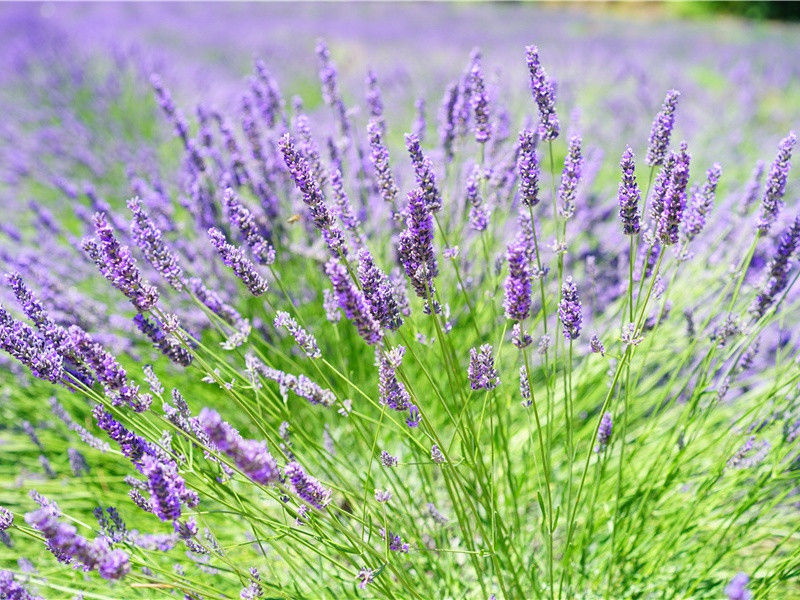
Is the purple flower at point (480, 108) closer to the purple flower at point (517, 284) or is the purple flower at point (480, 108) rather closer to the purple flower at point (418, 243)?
the purple flower at point (418, 243)

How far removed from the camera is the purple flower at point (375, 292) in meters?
1.11

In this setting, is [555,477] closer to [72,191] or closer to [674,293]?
[674,293]

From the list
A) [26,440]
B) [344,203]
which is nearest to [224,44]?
[26,440]

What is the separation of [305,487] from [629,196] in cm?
88

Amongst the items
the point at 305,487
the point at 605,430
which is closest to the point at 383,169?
the point at 305,487

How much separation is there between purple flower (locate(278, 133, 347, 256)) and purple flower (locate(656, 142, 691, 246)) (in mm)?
669

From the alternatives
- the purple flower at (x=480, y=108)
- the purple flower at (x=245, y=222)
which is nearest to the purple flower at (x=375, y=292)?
the purple flower at (x=245, y=222)

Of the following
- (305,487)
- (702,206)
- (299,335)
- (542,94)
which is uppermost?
(542,94)

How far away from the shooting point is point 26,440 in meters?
2.26

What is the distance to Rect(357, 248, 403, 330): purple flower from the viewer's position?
1.11m

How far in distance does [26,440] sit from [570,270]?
253cm

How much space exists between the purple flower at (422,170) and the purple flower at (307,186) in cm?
20

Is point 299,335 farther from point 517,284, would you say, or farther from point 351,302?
point 517,284

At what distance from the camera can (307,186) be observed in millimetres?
1107
